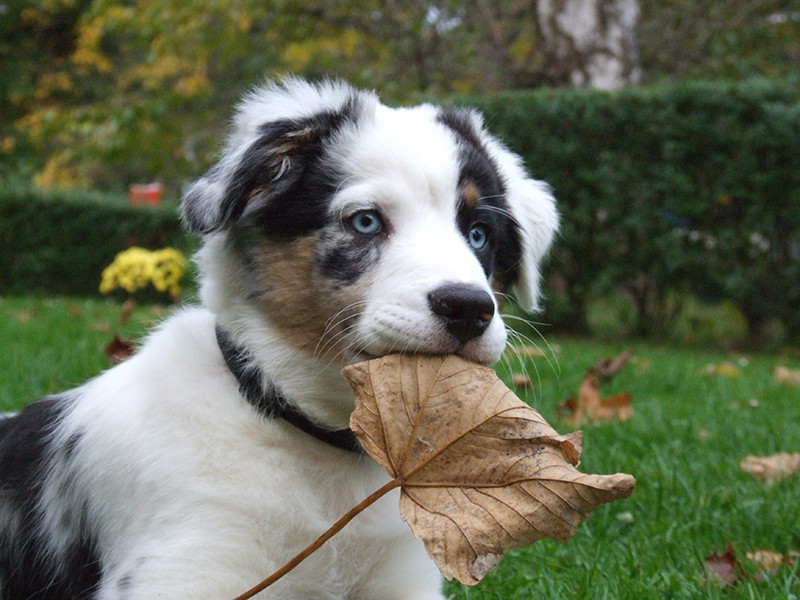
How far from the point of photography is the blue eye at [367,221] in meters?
2.49

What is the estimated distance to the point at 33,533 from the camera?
258cm

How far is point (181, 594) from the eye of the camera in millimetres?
2100

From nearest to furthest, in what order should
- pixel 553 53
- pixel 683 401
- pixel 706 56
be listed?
1. pixel 683 401
2. pixel 553 53
3. pixel 706 56

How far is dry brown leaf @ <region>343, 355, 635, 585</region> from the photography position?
188 cm

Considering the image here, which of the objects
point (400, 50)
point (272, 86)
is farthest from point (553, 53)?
point (272, 86)

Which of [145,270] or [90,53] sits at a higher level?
[145,270]

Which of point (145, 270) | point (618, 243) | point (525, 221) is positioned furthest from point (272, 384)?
point (145, 270)

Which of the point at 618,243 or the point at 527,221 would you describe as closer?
the point at 527,221

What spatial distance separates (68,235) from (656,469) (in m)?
11.6

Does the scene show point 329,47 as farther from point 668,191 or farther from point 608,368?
point 608,368

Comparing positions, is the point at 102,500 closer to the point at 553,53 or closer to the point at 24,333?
the point at 24,333

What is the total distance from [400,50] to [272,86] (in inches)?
475

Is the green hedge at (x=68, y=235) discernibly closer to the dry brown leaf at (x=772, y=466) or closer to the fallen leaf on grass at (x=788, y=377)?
the fallen leaf on grass at (x=788, y=377)

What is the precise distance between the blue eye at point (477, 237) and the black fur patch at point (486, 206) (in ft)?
0.05
